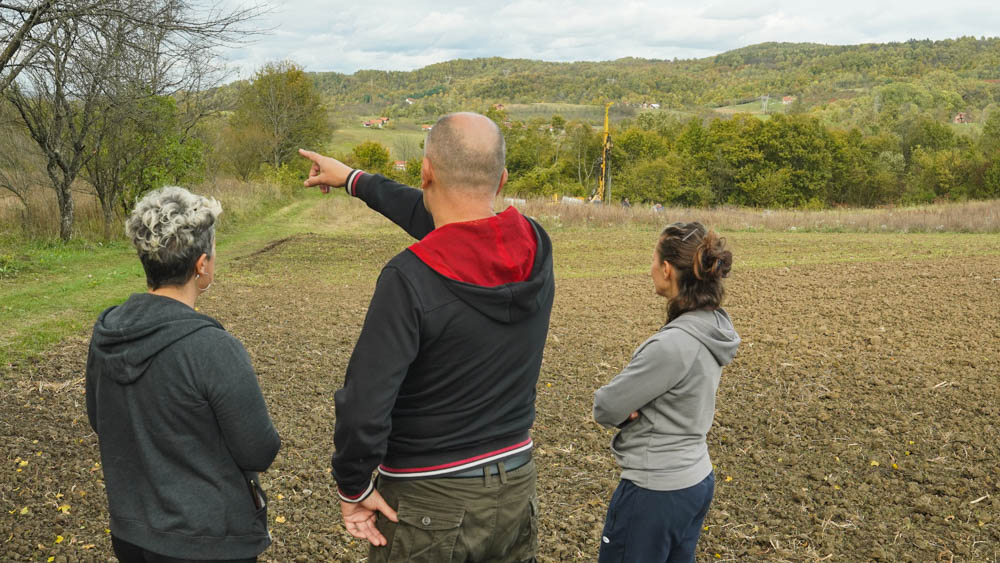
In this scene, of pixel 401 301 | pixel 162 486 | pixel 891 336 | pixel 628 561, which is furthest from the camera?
pixel 891 336

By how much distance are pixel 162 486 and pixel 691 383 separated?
159 centimetres

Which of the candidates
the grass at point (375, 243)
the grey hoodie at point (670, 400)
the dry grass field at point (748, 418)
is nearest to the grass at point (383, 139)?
the grass at point (375, 243)

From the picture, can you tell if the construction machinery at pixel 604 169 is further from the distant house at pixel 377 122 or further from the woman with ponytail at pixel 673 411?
the distant house at pixel 377 122

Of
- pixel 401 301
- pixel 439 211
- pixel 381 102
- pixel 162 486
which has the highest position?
pixel 381 102

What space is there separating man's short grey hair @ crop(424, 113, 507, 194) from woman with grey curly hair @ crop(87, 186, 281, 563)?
66 centimetres

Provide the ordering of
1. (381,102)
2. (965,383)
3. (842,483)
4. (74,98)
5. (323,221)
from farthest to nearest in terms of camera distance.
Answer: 1. (381,102)
2. (323,221)
3. (74,98)
4. (965,383)
5. (842,483)

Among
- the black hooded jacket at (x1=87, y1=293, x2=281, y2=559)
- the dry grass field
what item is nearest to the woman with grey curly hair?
the black hooded jacket at (x1=87, y1=293, x2=281, y2=559)

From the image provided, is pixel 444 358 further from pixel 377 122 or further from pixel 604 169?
pixel 377 122

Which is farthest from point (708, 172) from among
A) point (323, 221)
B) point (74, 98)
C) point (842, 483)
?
point (842, 483)

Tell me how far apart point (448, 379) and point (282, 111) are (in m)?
41.7

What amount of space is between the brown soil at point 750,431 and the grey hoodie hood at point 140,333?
2.29 m

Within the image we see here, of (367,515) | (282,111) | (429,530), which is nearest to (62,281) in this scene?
(367,515)

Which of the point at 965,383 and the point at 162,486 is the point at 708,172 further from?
the point at 162,486

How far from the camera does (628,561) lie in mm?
2330
